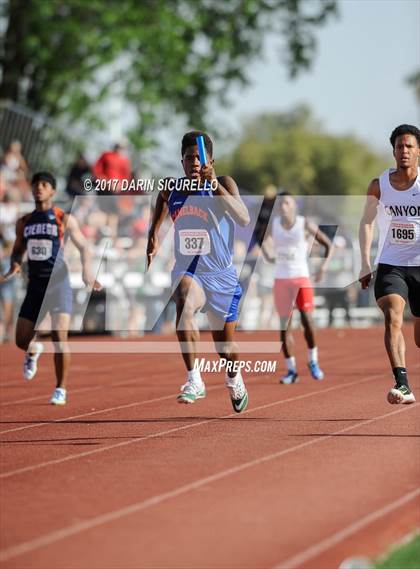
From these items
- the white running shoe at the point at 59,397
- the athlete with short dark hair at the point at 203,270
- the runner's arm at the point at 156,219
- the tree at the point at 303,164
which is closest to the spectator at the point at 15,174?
the white running shoe at the point at 59,397

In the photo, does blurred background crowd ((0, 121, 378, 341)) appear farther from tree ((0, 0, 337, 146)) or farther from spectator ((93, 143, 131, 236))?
tree ((0, 0, 337, 146))

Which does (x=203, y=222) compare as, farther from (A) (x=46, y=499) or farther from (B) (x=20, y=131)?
(B) (x=20, y=131)

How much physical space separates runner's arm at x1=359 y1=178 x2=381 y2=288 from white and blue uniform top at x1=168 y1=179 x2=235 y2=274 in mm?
1163

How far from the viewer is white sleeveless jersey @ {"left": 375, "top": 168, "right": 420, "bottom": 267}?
10.6 meters

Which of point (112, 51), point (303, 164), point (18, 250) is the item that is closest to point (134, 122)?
point (112, 51)

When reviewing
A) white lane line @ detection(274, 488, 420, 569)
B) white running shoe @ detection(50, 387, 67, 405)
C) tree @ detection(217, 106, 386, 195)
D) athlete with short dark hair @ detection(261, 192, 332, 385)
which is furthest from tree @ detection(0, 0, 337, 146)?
tree @ detection(217, 106, 386, 195)

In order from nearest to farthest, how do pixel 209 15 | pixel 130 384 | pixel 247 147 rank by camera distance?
pixel 130 384 < pixel 209 15 < pixel 247 147

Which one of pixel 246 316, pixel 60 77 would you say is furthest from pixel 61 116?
pixel 246 316

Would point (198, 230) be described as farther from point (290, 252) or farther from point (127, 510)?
point (290, 252)

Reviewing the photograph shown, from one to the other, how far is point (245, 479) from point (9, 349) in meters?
13.2

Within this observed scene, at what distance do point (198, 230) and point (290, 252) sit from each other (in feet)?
16.5

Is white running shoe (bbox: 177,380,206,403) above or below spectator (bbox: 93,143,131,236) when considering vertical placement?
below

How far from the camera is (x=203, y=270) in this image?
11.0 meters

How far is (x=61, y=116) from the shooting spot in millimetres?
35844
